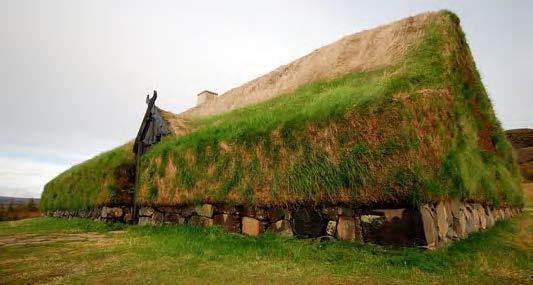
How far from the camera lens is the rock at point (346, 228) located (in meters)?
4.49

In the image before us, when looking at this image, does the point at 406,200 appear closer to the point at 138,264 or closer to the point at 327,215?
the point at 327,215

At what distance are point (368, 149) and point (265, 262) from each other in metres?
2.23

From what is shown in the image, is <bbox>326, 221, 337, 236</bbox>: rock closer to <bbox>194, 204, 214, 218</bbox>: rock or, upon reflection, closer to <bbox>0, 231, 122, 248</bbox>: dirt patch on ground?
<bbox>194, 204, 214, 218</bbox>: rock

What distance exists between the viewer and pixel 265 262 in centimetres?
400

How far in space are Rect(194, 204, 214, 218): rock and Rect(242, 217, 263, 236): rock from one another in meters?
0.97

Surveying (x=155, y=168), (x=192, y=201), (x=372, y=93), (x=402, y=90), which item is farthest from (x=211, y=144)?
(x=402, y=90)

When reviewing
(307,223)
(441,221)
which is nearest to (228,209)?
(307,223)

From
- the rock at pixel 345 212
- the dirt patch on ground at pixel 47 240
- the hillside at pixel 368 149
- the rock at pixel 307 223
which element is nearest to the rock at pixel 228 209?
the hillside at pixel 368 149

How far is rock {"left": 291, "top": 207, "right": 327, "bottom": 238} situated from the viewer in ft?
15.9

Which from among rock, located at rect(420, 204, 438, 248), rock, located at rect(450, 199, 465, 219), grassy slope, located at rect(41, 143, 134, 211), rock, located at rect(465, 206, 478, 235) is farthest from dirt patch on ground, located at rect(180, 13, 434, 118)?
grassy slope, located at rect(41, 143, 134, 211)

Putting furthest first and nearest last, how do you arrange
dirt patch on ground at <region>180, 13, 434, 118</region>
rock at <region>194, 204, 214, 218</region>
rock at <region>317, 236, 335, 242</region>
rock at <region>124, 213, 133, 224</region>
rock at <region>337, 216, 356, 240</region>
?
dirt patch on ground at <region>180, 13, 434, 118</region> < rock at <region>124, 213, 133, 224</region> < rock at <region>194, 204, 214, 218</region> < rock at <region>317, 236, 335, 242</region> < rock at <region>337, 216, 356, 240</region>

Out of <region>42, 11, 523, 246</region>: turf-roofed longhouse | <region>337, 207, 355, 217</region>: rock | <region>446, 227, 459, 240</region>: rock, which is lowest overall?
<region>446, 227, 459, 240</region>: rock

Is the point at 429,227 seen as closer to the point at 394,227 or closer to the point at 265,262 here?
the point at 394,227

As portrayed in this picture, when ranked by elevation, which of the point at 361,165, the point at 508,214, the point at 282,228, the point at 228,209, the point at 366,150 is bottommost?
the point at 508,214
